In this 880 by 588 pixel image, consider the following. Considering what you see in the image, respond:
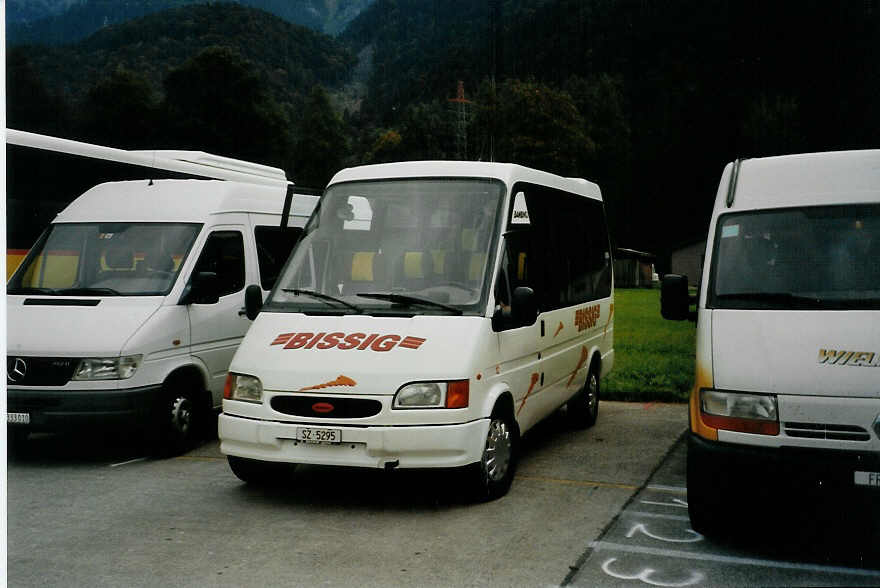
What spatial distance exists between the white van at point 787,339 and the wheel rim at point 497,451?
149cm

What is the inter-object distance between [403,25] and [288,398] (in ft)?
355

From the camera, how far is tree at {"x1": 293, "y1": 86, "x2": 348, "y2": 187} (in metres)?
82.8

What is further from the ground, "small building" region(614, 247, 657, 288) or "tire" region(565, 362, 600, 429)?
"small building" region(614, 247, 657, 288)

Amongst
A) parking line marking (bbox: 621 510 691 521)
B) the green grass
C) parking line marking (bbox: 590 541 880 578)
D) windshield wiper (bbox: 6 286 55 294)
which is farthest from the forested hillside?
parking line marking (bbox: 590 541 880 578)

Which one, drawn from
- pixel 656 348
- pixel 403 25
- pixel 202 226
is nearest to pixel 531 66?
pixel 403 25

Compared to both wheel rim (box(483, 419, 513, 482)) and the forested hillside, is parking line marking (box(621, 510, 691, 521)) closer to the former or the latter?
wheel rim (box(483, 419, 513, 482))

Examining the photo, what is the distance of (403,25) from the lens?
360 feet

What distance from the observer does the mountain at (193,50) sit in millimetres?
15281

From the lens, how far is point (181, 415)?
8539 mm

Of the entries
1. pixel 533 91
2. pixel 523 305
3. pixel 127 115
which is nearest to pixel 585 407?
pixel 523 305

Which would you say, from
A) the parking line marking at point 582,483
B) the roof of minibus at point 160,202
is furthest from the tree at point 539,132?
the parking line marking at point 582,483

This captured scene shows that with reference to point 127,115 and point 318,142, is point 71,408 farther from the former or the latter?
point 318,142

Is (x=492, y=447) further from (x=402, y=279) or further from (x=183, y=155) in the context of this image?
(x=183, y=155)

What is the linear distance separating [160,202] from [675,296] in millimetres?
5223
